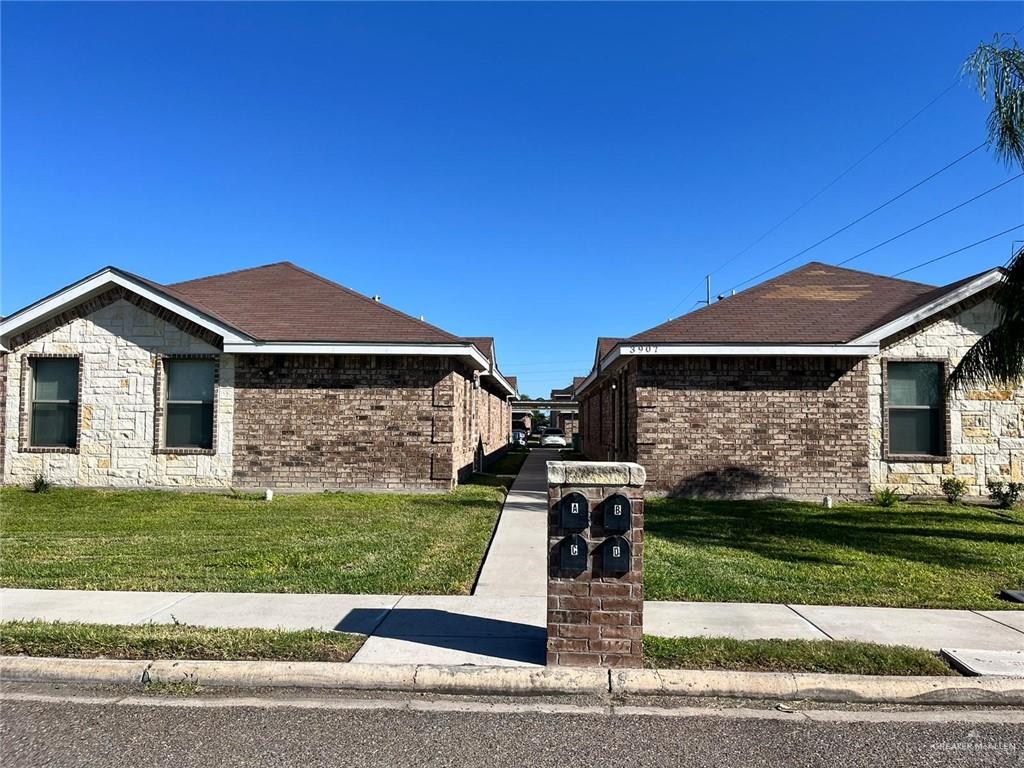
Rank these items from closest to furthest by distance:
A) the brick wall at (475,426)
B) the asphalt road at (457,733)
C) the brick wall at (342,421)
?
1. the asphalt road at (457,733)
2. the brick wall at (342,421)
3. the brick wall at (475,426)

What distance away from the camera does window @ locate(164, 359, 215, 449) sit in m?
13.6

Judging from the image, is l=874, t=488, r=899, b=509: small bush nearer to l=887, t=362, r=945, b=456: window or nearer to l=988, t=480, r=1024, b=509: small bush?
l=887, t=362, r=945, b=456: window

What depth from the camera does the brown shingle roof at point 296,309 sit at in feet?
43.8

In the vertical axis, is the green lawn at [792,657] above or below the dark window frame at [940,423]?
below

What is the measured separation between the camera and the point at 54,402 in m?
13.7

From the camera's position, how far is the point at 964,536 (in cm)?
974

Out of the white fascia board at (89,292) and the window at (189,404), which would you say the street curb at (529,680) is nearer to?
the white fascia board at (89,292)

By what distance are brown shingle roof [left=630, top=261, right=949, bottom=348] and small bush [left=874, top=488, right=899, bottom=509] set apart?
2.96 metres

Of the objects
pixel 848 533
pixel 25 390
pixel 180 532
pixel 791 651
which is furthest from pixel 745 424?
pixel 25 390

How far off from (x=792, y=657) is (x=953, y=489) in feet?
33.3

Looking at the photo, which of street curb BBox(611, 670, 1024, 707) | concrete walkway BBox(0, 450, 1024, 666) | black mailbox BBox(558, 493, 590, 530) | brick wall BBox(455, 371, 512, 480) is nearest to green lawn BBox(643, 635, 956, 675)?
street curb BBox(611, 670, 1024, 707)

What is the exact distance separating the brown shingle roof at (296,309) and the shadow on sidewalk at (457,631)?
25.4 feet

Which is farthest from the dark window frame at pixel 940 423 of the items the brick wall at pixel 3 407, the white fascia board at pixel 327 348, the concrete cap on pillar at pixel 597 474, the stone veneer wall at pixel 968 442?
the brick wall at pixel 3 407

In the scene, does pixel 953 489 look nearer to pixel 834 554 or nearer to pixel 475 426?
pixel 834 554
